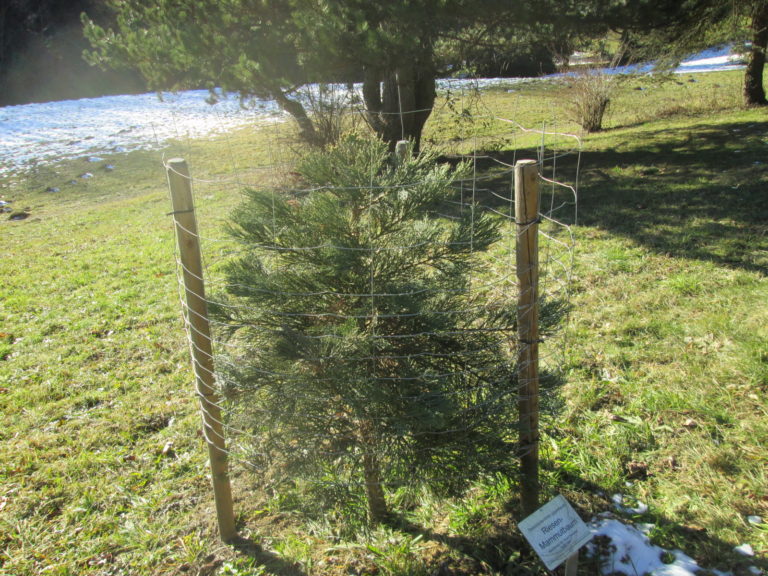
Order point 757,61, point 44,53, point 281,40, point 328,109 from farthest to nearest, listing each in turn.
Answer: point 44,53 < point 757,61 < point 328,109 < point 281,40

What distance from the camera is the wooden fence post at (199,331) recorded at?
2520 millimetres

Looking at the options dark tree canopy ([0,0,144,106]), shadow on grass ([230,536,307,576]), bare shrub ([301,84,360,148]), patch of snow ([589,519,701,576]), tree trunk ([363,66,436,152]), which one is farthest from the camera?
dark tree canopy ([0,0,144,106])

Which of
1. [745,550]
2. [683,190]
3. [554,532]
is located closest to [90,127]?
[683,190]

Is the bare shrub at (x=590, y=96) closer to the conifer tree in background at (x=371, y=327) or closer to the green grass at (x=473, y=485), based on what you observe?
the green grass at (x=473, y=485)

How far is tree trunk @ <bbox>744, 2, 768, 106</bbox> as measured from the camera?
11.0 m

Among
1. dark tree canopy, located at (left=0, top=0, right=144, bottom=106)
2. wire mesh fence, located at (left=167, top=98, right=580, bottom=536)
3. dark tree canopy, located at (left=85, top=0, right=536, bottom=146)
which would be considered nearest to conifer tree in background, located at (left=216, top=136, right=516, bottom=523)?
wire mesh fence, located at (left=167, top=98, right=580, bottom=536)

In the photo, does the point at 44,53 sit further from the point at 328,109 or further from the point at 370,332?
the point at 370,332

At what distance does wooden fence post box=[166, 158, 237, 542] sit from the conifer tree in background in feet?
0.66

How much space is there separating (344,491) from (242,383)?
0.68 m

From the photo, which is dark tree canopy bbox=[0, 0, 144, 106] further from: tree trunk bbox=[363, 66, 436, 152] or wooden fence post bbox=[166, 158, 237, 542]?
wooden fence post bbox=[166, 158, 237, 542]

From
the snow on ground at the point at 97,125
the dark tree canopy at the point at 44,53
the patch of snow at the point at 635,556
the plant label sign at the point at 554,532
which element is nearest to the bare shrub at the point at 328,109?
the snow on ground at the point at 97,125

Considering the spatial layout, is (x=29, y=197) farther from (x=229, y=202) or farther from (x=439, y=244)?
(x=439, y=244)

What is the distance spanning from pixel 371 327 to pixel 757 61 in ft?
41.5

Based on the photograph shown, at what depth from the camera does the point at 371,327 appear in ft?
7.84
